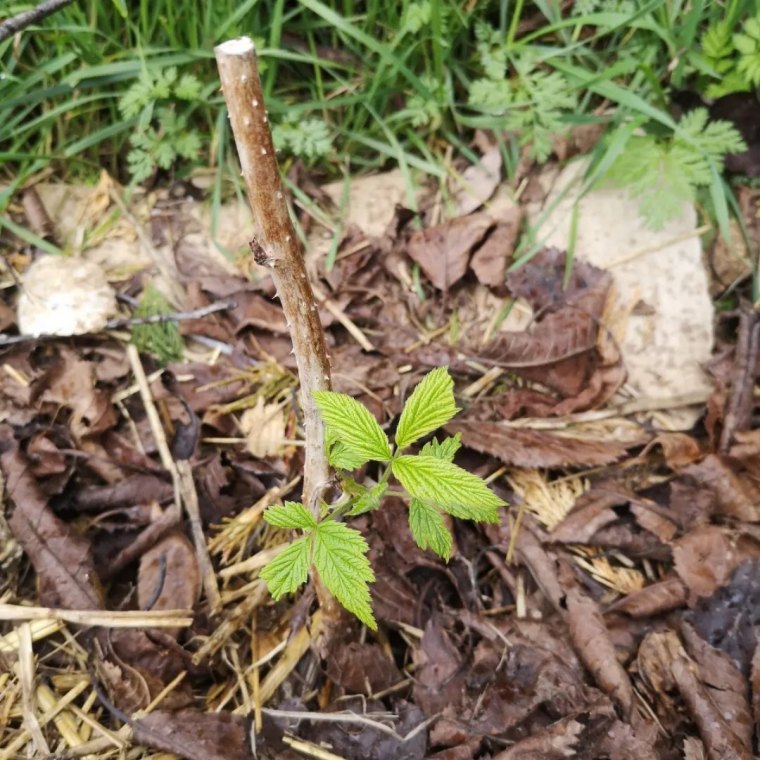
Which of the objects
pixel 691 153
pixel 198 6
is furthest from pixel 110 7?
pixel 691 153

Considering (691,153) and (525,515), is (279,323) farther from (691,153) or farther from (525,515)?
(691,153)

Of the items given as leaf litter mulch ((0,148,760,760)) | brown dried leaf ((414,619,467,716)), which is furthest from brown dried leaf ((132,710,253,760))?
brown dried leaf ((414,619,467,716))

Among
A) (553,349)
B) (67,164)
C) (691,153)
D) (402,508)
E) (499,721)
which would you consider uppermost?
(67,164)

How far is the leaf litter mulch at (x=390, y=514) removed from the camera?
1.89 meters

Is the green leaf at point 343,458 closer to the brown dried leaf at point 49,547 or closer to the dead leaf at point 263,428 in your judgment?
the dead leaf at point 263,428

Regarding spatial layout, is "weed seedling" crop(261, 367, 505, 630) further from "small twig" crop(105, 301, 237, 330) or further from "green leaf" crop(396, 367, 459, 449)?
"small twig" crop(105, 301, 237, 330)

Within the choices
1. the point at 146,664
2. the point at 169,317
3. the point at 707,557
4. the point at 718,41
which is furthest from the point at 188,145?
the point at 707,557

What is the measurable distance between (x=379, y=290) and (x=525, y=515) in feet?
3.60

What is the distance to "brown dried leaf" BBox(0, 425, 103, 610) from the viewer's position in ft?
6.75

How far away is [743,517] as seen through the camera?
219 cm

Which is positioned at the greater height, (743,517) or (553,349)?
(553,349)

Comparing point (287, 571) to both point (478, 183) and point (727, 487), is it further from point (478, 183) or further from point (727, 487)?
point (478, 183)

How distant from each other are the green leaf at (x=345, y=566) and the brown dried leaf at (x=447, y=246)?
4.95ft

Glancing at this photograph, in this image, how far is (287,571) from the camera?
1.42 metres
